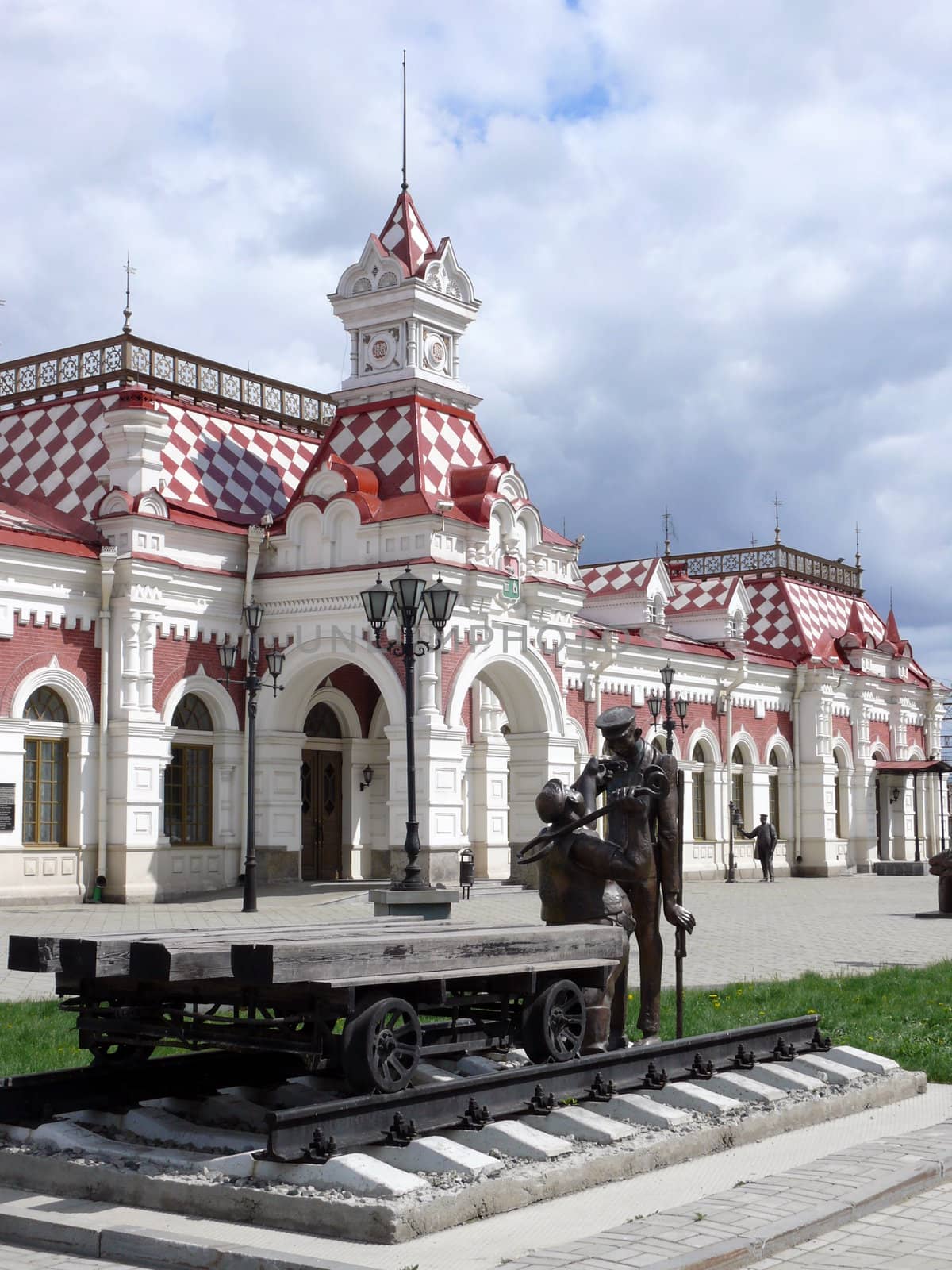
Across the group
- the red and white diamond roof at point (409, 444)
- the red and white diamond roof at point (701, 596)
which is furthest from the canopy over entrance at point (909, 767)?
the red and white diamond roof at point (409, 444)

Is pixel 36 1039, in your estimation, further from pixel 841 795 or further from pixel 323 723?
pixel 841 795

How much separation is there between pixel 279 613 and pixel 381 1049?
20272mm

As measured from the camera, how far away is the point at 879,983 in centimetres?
1271

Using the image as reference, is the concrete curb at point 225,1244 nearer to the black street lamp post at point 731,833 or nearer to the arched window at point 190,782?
the arched window at point 190,782

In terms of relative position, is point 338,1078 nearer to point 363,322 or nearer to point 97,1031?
point 97,1031

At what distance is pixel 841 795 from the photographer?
41.6m

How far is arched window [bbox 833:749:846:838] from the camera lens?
136ft

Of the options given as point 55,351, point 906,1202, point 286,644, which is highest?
point 55,351

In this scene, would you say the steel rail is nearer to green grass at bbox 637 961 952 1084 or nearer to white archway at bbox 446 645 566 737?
green grass at bbox 637 961 952 1084

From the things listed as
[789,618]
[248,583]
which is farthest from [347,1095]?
[789,618]

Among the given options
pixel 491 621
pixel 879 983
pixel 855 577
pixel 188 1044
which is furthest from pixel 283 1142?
pixel 855 577

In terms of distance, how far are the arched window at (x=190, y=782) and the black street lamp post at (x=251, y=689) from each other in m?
0.72

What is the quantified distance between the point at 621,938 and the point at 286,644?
1905 cm

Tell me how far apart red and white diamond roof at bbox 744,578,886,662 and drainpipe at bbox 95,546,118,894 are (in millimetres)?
21214
